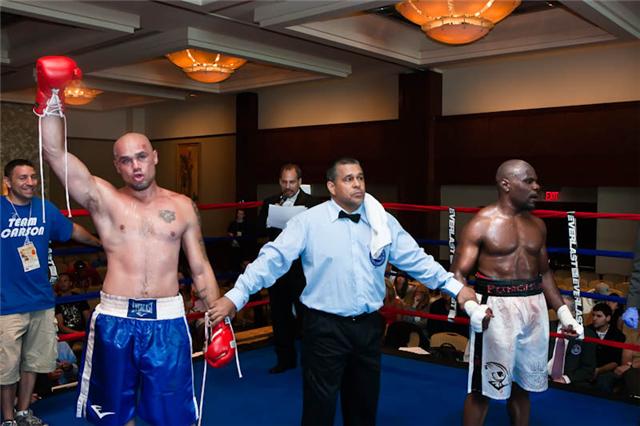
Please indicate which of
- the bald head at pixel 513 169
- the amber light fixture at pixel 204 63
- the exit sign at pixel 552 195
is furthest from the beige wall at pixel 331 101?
the bald head at pixel 513 169

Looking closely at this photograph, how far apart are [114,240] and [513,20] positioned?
5441 millimetres

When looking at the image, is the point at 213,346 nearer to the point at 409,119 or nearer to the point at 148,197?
the point at 148,197

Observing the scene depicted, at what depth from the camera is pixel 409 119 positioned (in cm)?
796

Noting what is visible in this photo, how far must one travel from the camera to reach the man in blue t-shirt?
268 centimetres

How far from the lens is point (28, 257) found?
2.73 metres

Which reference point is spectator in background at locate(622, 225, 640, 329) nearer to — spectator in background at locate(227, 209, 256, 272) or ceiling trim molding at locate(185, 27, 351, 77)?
ceiling trim molding at locate(185, 27, 351, 77)

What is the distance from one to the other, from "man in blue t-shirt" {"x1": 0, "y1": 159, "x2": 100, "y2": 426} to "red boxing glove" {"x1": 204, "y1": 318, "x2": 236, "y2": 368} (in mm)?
1038

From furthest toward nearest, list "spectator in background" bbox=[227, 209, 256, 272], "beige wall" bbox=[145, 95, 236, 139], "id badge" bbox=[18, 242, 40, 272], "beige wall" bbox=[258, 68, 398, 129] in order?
"beige wall" bbox=[145, 95, 236, 139] < "spectator in background" bbox=[227, 209, 256, 272] < "beige wall" bbox=[258, 68, 398, 129] < "id badge" bbox=[18, 242, 40, 272]

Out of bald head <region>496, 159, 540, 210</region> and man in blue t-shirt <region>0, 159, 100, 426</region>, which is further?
man in blue t-shirt <region>0, 159, 100, 426</region>

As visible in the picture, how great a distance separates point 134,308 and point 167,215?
35cm

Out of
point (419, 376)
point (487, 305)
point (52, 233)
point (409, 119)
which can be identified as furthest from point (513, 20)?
point (52, 233)

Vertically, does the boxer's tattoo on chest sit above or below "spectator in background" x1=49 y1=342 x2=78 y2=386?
above

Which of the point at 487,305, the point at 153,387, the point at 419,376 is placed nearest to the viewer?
the point at 153,387

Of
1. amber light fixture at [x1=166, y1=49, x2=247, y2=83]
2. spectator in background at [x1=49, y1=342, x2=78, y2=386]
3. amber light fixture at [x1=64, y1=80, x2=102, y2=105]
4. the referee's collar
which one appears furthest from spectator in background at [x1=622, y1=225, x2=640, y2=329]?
amber light fixture at [x1=64, y1=80, x2=102, y2=105]
